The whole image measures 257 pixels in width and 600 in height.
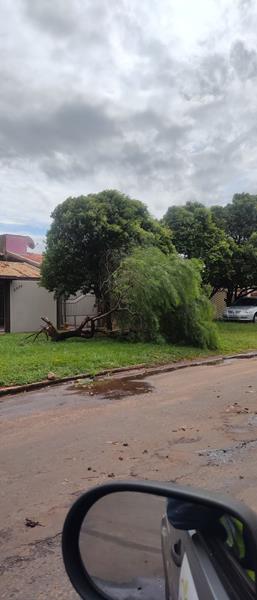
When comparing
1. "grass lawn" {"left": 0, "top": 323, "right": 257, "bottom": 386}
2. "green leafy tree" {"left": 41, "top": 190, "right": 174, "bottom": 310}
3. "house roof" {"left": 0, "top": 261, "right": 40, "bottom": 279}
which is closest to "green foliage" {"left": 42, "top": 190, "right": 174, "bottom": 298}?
"green leafy tree" {"left": 41, "top": 190, "right": 174, "bottom": 310}

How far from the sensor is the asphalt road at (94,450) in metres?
3.66

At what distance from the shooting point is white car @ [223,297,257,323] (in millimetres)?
28891

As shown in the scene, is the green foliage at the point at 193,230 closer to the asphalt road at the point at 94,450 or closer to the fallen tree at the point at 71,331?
the fallen tree at the point at 71,331

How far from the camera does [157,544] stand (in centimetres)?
201

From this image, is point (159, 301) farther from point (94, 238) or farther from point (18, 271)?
point (18, 271)

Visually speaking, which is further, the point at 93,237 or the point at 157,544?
the point at 93,237

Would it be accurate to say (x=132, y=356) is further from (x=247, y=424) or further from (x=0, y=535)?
(x=0, y=535)

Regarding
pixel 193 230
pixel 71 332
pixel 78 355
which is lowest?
pixel 78 355

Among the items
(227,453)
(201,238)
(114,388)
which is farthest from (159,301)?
(227,453)

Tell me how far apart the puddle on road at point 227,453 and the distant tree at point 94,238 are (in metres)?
12.6

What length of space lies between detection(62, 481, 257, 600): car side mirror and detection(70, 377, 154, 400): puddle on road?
746 cm

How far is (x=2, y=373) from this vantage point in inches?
444

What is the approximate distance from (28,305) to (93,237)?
6456 mm

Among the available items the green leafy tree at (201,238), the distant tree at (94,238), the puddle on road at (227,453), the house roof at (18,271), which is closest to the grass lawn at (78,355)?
the distant tree at (94,238)
